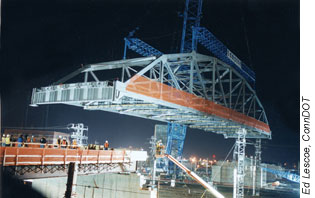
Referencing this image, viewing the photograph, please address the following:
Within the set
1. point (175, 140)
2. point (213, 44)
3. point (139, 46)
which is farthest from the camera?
point (175, 140)

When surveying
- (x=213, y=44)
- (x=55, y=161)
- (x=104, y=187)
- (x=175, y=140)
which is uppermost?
(x=213, y=44)

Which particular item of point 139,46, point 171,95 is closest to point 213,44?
point 139,46

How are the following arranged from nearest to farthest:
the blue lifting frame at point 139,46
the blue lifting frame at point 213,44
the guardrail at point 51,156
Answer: the guardrail at point 51,156 < the blue lifting frame at point 213,44 < the blue lifting frame at point 139,46

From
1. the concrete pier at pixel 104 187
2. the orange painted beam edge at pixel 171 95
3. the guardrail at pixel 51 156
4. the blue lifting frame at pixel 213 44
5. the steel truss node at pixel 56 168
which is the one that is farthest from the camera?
the blue lifting frame at pixel 213 44

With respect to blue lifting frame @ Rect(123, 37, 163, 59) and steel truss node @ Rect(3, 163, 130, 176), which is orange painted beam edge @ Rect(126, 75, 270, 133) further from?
blue lifting frame @ Rect(123, 37, 163, 59)

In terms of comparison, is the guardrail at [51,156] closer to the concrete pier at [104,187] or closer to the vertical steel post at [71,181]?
the vertical steel post at [71,181]

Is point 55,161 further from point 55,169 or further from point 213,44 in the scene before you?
point 213,44

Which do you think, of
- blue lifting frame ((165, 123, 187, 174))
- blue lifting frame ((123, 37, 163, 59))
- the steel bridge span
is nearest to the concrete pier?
the steel bridge span

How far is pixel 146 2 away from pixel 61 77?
44.9 ft

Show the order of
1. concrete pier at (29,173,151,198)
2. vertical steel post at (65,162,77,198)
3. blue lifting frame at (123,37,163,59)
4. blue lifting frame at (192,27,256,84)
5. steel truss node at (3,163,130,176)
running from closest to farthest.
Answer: vertical steel post at (65,162,77,198) < steel truss node at (3,163,130,176) < concrete pier at (29,173,151,198) < blue lifting frame at (192,27,256,84) < blue lifting frame at (123,37,163,59)

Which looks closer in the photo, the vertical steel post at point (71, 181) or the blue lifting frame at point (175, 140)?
the vertical steel post at point (71, 181)

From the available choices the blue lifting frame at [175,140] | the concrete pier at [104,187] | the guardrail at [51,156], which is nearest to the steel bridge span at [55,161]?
the guardrail at [51,156]
